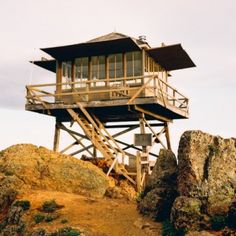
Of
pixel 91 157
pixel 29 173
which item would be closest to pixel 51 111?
pixel 91 157

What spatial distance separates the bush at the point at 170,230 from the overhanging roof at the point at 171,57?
16387 mm

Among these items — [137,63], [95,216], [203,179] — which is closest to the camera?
[203,179]

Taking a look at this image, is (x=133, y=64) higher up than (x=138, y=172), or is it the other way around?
(x=133, y=64)

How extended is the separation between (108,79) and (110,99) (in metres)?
1.36

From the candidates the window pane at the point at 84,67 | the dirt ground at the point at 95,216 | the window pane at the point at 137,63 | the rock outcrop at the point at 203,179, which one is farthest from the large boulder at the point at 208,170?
the window pane at the point at 84,67

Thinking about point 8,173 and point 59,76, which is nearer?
point 8,173

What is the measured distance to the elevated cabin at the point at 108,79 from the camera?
2834cm

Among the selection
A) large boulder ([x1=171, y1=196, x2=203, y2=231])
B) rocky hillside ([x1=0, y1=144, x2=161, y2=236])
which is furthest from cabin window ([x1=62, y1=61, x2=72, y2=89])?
large boulder ([x1=171, y1=196, x2=203, y2=231])

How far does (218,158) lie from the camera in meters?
16.1

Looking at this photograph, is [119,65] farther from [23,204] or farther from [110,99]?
[23,204]

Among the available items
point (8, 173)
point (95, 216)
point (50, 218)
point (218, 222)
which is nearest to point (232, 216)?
point (218, 222)

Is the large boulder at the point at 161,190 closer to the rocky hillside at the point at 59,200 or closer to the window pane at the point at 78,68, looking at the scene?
the rocky hillside at the point at 59,200

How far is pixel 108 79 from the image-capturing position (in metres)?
28.2

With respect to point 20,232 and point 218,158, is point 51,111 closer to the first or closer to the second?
point 20,232
